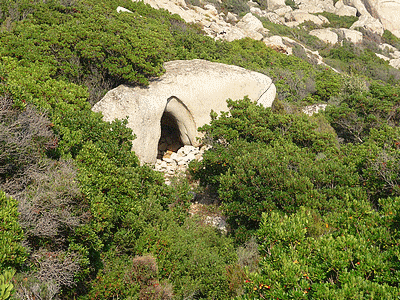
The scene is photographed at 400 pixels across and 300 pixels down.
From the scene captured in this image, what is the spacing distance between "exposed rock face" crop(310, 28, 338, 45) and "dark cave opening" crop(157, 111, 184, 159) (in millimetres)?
50701

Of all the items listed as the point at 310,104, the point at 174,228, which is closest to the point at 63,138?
the point at 174,228

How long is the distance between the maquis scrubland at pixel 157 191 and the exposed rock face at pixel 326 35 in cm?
4337

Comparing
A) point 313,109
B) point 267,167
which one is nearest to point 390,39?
point 313,109

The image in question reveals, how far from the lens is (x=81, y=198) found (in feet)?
27.1

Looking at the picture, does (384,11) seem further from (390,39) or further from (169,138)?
(169,138)

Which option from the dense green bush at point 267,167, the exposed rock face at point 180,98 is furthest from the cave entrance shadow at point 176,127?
the dense green bush at point 267,167

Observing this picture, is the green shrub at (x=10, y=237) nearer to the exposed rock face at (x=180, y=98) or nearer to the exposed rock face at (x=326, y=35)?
the exposed rock face at (x=180, y=98)

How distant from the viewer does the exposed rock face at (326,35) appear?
2403 inches

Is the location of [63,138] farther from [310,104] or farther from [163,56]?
[310,104]

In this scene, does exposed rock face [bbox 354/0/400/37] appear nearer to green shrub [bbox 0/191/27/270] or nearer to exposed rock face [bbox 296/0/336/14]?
exposed rock face [bbox 296/0/336/14]

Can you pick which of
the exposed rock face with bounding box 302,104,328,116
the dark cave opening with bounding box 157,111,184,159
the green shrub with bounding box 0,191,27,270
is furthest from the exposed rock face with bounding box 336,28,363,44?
the green shrub with bounding box 0,191,27,270

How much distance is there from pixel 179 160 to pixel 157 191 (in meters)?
5.93

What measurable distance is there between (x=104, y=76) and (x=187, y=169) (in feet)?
21.6

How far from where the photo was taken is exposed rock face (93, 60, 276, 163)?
52.0 feet
